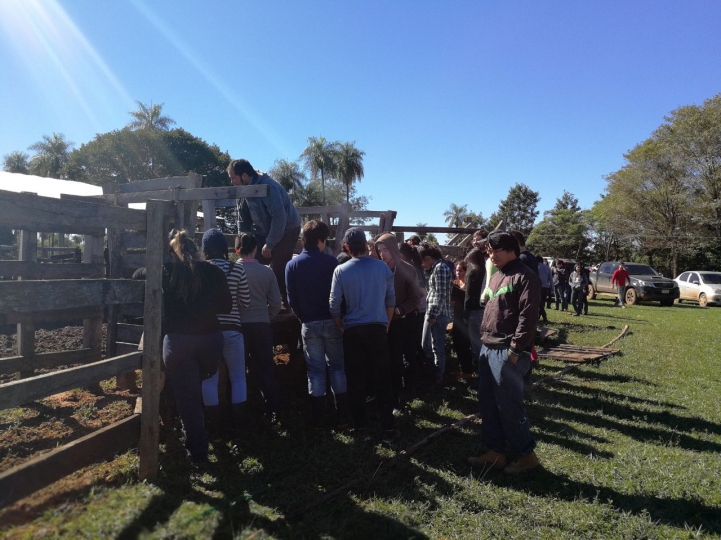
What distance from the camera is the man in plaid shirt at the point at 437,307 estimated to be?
642cm

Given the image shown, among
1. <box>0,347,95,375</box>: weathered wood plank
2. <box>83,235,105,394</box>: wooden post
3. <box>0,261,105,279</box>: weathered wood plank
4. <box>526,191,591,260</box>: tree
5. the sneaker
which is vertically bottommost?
the sneaker

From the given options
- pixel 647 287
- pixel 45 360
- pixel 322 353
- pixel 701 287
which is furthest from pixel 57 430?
pixel 701 287

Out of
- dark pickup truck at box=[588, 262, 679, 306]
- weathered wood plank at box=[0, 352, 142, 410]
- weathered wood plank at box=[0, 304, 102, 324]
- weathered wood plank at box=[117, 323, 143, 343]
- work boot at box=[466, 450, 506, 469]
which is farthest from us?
dark pickup truck at box=[588, 262, 679, 306]

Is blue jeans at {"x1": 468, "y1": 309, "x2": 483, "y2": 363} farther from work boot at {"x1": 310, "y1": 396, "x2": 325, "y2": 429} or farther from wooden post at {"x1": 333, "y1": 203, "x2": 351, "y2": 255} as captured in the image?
work boot at {"x1": 310, "y1": 396, "x2": 325, "y2": 429}

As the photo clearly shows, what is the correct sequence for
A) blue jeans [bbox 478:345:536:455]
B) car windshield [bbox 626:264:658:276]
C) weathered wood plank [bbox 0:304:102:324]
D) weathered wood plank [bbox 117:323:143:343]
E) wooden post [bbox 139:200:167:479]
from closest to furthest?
wooden post [bbox 139:200:167:479]
blue jeans [bbox 478:345:536:455]
weathered wood plank [bbox 0:304:102:324]
weathered wood plank [bbox 117:323:143:343]
car windshield [bbox 626:264:658:276]

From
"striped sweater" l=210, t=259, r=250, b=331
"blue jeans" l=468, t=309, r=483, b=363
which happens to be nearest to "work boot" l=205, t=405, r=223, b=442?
"striped sweater" l=210, t=259, r=250, b=331

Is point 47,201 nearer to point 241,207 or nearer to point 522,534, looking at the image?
point 241,207

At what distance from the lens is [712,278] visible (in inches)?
909

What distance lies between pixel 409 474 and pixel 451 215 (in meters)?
70.6

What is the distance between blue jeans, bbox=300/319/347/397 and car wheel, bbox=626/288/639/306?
68.5 ft

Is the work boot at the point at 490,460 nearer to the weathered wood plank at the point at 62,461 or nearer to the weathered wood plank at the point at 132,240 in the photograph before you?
the weathered wood plank at the point at 62,461

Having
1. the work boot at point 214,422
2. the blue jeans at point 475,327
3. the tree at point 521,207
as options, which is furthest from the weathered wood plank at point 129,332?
the tree at point 521,207

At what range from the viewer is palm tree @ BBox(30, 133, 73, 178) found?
46031mm

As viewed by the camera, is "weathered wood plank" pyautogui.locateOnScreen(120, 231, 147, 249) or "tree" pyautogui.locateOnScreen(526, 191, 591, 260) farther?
"tree" pyautogui.locateOnScreen(526, 191, 591, 260)
